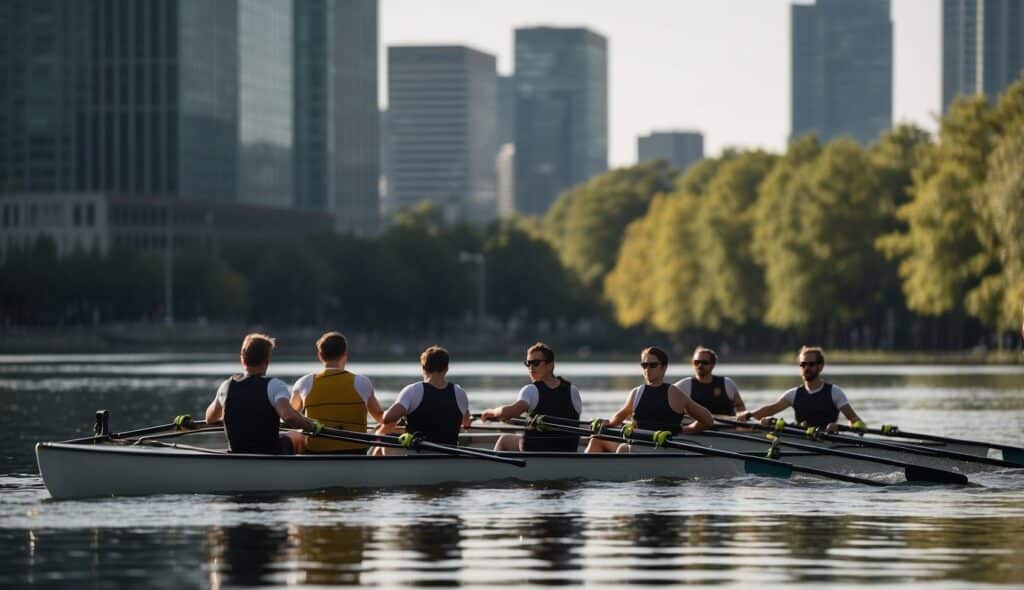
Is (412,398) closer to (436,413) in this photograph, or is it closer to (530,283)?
(436,413)

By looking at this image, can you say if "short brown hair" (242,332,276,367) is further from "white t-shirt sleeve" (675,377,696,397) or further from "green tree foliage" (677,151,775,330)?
"green tree foliage" (677,151,775,330)

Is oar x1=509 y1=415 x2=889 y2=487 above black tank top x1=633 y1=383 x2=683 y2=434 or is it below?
below

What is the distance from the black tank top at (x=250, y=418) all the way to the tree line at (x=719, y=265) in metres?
61.5

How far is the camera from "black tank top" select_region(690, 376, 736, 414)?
28.9 metres

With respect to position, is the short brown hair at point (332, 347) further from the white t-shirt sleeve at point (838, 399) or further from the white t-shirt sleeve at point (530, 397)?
the white t-shirt sleeve at point (838, 399)

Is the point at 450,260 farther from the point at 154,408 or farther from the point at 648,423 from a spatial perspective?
the point at 648,423

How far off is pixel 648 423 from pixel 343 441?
4002mm

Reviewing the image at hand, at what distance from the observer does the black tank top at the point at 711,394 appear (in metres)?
28.9

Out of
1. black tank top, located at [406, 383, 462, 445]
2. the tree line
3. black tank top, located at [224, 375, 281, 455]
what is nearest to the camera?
black tank top, located at [224, 375, 281, 455]

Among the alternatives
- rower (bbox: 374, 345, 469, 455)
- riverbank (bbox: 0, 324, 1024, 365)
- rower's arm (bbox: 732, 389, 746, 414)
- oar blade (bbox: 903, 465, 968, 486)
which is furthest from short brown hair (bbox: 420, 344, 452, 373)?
riverbank (bbox: 0, 324, 1024, 365)

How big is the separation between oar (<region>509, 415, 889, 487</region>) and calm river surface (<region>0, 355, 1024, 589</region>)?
28cm

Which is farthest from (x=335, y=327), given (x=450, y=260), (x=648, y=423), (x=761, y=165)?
(x=648, y=423)

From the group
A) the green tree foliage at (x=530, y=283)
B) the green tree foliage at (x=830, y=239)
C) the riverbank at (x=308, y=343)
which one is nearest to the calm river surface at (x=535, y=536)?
the green tree foliage at (x=830, y=239)

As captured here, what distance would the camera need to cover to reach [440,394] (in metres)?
24.9
